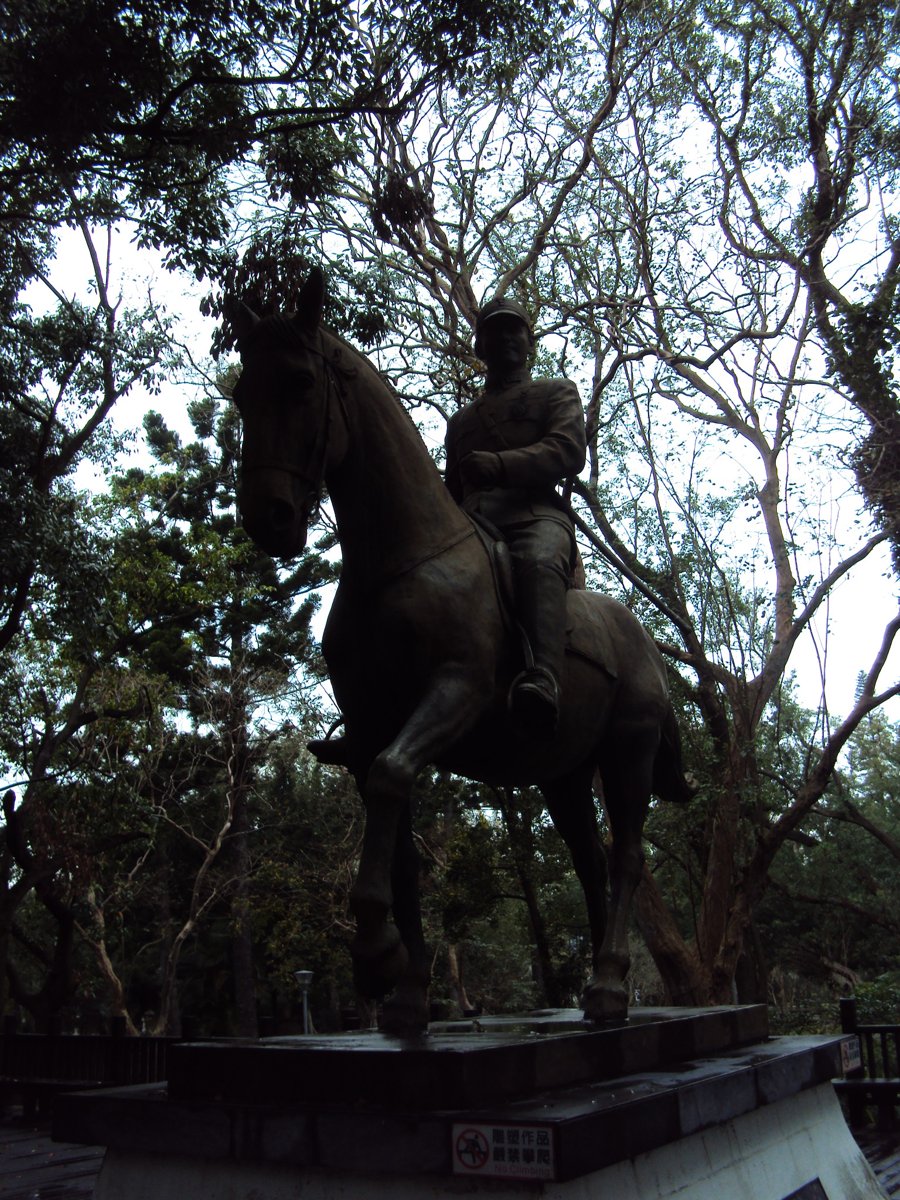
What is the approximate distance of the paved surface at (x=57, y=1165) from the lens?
5.51 m

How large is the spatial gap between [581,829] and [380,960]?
6.68 ft

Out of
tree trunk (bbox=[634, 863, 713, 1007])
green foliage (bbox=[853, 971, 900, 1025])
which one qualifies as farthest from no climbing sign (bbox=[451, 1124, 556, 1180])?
green foliage (bbox=[853, 971, 900, 1025])

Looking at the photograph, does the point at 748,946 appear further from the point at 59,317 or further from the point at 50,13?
the point at 50,13

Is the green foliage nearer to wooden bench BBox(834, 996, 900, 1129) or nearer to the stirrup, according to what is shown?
wooden bench BBox(834, 996, 900, 1129)

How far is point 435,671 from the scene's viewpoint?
3.50 m

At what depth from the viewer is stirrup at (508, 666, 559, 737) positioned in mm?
3619

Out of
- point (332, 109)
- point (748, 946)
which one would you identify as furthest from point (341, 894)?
point (332, 109)

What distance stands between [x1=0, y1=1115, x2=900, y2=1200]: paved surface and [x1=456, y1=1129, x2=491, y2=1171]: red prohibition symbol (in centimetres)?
318

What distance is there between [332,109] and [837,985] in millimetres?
27552

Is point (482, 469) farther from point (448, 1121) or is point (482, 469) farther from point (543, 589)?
point (448, 1121)

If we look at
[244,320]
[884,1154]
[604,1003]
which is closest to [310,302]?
[244,320]

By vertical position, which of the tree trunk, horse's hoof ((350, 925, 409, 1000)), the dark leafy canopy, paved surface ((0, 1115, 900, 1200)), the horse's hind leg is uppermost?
the dark leafy canopy

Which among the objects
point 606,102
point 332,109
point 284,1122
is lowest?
point 284,1122

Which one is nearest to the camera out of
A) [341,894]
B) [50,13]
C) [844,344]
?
[50,13]
